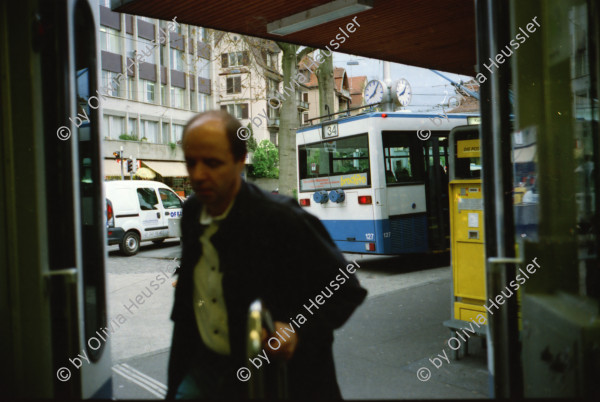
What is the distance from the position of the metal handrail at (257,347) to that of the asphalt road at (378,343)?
156cm

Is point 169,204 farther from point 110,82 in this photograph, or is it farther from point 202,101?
point 202,101

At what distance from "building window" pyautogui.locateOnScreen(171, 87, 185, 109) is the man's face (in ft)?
129

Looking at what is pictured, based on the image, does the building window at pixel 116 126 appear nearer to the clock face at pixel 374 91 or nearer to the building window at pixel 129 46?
the building window at pixel 129 46

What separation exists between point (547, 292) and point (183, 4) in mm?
4872

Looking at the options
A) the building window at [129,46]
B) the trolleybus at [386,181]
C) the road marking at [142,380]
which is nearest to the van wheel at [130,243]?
the trolleybus at [386,181]

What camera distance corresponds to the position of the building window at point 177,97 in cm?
3950

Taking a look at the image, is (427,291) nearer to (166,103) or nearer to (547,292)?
(547,292)

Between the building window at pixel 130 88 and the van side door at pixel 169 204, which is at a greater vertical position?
the building window at pixel 130 88

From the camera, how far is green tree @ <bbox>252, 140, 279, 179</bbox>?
1866 inches

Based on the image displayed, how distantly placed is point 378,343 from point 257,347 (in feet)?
14.0

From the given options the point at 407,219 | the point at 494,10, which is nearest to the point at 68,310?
the point at 494,10

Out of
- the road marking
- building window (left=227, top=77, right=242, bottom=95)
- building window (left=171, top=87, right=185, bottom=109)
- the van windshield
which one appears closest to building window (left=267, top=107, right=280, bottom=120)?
building window (left=227, top=77, right=242, bottom=95)

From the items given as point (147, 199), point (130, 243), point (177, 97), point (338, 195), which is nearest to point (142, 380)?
point (338, 195)

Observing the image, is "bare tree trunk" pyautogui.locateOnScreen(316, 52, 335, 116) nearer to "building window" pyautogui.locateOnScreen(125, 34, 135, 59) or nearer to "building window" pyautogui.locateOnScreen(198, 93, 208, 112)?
"building window" pyautogui.locateOnScreen(125, 34, 135, 59)
